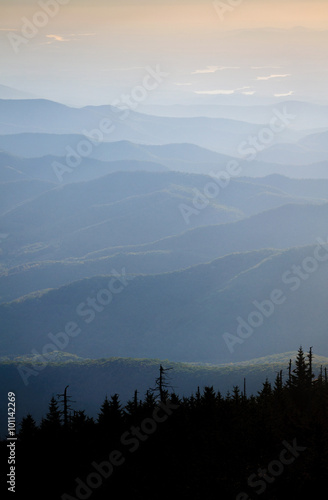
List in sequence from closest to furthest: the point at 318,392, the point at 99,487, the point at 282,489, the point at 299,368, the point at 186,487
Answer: the point at 282,489 < the point at 186,487 < the point at 99,487 < the point at 318,392 < the point at 299,368

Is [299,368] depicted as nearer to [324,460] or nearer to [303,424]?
[303,424]

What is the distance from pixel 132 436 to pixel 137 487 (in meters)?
9.72

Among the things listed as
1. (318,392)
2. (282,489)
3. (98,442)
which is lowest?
(282,489)

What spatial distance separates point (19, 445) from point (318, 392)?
31150 mm

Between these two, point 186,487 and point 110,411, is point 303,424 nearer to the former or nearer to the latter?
point 186,487

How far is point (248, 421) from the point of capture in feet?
182

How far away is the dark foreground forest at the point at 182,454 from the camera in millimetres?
42812

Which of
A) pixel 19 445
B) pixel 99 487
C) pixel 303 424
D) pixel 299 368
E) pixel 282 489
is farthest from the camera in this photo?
pixel 299 368

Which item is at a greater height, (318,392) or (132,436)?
(318,392)

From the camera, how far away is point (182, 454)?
5109cm

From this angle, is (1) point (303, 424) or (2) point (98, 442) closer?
(1) point (303, 424)

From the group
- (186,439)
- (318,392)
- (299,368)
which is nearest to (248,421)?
(186,439)

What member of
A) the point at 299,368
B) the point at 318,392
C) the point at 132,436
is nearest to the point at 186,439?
the point at 132,436

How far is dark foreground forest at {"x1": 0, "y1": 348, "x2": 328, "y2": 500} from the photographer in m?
42.8
